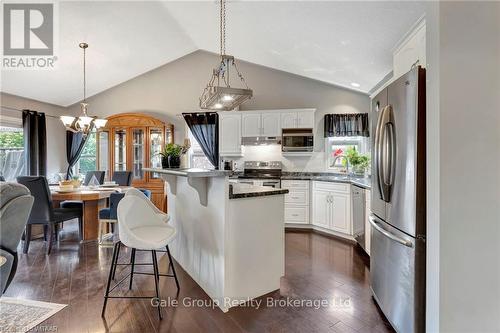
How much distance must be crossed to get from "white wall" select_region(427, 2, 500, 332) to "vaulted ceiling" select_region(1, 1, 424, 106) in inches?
48.8

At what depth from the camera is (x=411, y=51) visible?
2568 millimetres

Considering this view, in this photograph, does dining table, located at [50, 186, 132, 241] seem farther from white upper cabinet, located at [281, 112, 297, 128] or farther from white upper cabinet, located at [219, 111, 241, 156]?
white upper cabinet, located at [281, 112, 297, 128]

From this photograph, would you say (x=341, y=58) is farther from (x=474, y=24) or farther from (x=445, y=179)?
(x=445, y=179)

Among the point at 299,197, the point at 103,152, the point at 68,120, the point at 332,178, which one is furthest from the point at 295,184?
the point at 103,152

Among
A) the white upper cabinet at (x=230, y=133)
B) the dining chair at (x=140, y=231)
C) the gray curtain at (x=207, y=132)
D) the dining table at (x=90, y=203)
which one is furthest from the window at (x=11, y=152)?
the dining chair at (x=140, y=231)

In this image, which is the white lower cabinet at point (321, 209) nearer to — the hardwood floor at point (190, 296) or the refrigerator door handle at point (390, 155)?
the hardwood floor at point (190, 296)

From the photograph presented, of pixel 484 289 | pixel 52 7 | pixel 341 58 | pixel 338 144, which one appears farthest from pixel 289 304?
pixel 52 7

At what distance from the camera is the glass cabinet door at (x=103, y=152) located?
18.4ft

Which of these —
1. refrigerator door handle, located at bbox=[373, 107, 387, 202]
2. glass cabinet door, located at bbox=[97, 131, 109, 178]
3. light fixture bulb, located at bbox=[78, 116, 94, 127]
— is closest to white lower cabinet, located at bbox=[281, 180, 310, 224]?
refrigerator door handle, located at bbox=[373, 107, 387, 202]

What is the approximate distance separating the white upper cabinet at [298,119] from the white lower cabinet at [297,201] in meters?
1.07

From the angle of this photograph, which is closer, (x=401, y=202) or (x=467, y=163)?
(x=467, y=163)

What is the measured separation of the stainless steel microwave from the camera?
4883 mm

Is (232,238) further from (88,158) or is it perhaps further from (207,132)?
(88,158)

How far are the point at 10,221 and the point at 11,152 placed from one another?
161 inches
